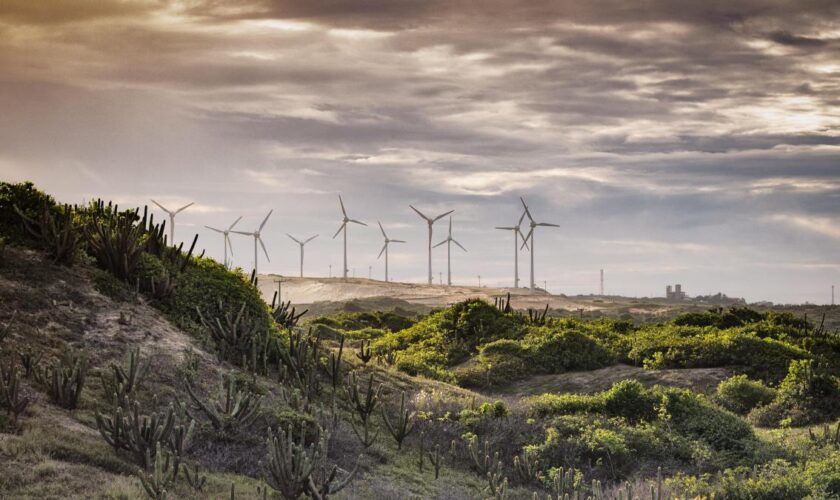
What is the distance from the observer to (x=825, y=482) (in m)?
14.7

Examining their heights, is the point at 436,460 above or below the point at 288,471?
below

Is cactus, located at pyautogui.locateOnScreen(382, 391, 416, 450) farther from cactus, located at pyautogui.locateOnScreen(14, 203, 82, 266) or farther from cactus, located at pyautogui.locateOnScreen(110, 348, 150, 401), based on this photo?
cactus, located at pyautogui.locateOnScreen(14, 203, 82, 266)

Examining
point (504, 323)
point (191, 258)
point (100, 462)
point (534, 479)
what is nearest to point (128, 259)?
point (191, 258)

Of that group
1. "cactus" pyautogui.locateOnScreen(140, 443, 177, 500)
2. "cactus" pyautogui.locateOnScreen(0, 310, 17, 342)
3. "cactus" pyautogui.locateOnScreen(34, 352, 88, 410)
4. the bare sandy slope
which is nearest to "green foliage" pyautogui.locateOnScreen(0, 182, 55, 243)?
"cactus" pyautogui.locateOnScreen(0, 310, 17, 342)

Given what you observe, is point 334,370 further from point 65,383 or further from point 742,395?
point 742,395

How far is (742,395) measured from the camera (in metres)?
25.1

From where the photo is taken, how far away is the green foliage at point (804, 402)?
75.8ft

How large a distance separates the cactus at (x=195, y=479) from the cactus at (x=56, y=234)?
9.90m

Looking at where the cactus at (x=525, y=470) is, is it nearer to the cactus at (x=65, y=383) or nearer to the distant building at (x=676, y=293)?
the cactus at (x=65, y=383)

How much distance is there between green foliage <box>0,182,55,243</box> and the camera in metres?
21.3

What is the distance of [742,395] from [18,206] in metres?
20.9

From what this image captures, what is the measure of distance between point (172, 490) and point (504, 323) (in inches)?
991

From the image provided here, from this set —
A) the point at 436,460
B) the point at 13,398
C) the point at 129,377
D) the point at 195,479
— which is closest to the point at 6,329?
the point at 129,377

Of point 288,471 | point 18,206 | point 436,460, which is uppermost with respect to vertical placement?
point 18,206
